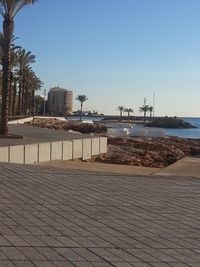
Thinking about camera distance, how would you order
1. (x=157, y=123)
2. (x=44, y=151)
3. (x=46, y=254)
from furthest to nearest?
1. (x=157, y=123)
2. (x=44, y=151)
3. (x=46, y=254)

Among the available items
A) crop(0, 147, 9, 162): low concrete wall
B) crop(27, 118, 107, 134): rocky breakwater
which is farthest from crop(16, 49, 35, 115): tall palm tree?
crop(0, 147, 9, 162): low concrete wall

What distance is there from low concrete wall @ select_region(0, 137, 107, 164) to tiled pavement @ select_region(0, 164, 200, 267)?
15.3 ft

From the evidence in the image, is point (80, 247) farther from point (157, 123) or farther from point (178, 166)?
point (157, 123)

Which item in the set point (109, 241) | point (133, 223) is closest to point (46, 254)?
point (109, 241)

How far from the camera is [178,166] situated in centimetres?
1930

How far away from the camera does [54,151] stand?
63.2ft

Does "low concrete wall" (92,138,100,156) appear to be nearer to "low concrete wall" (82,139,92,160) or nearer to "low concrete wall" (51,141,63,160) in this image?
"low concrete wall" (82,139,92,160)

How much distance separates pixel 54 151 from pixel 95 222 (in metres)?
12.1

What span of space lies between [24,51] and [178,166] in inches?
2245

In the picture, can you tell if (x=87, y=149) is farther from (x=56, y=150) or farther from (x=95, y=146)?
(x=56, y=150)

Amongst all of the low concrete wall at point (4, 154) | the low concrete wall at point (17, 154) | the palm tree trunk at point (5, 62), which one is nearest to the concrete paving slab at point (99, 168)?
the low concrete wall at point (17, 154)

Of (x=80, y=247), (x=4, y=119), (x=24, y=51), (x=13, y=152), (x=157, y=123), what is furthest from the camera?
(x=157, y=123)

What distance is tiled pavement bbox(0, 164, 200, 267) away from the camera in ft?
18.1

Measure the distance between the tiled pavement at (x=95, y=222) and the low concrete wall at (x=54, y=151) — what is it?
183 inches
